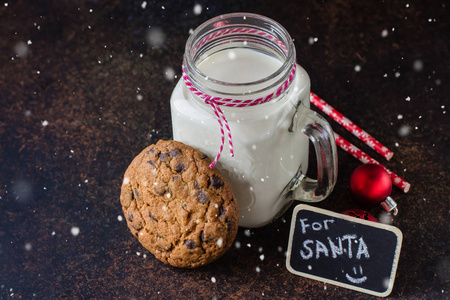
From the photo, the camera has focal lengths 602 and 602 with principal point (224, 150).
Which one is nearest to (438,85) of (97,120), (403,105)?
(403,105)

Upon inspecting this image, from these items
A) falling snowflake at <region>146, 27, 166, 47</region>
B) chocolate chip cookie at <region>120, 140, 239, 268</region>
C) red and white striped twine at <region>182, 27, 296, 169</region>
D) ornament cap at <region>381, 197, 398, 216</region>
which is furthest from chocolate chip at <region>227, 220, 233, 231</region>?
falling snowflake at <region>146, 27, 166, 47</region>

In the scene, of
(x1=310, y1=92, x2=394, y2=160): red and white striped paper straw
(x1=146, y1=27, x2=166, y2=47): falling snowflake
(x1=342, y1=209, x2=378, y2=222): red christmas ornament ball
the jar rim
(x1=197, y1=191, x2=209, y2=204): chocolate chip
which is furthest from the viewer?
(x1=146, y1=27, x2=166, y2=47): falling snowflake

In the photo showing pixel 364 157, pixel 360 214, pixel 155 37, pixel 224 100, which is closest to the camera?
pixel 224 100

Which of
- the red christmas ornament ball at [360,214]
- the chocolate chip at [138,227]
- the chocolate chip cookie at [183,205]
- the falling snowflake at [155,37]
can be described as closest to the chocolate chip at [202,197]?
the chocolate chip cookie at [183,205]

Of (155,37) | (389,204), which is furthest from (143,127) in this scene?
(389,204)

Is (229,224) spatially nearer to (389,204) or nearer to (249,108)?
(249,108)

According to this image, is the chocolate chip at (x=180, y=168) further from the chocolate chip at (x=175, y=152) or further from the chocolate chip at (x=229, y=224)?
the chocolate chip at (x=229, y=224)

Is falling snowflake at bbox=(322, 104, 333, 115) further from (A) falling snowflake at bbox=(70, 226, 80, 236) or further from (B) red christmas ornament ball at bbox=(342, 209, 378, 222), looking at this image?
(A) falling snowflake at bbox=(70, 226, 80, 236)
